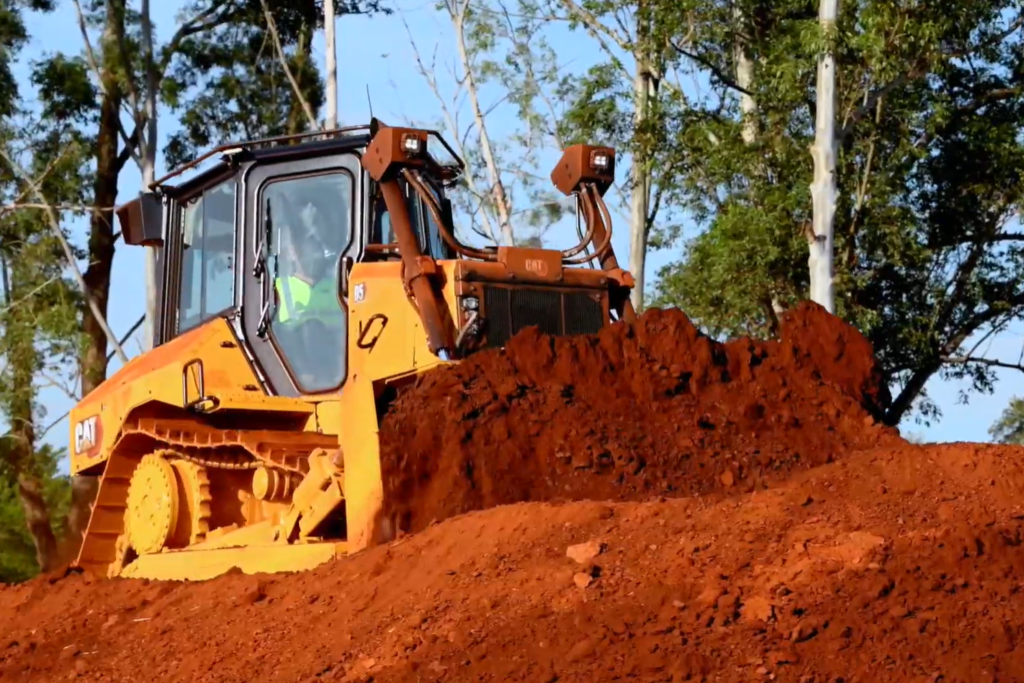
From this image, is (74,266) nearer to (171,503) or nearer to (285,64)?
(285,64)

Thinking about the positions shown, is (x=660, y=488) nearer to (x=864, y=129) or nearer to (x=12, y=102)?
(x=864, y=129)

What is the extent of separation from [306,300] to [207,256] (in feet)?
3.90

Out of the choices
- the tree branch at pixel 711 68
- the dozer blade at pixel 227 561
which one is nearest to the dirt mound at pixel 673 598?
the dozer blade at pixel 227 561

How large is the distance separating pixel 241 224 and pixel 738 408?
132 inches

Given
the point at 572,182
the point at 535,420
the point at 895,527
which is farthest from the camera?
the point at 572,182

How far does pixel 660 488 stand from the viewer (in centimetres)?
720

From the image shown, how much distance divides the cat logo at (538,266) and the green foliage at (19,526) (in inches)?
905

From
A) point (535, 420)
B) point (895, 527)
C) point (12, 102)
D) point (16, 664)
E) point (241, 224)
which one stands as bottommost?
point (16, 664)

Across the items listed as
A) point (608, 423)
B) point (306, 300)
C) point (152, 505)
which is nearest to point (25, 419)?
point (152, 505)

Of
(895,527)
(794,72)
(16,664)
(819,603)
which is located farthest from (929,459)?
(794,72)

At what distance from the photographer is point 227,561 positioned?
333 inches

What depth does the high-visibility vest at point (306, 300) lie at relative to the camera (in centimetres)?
880

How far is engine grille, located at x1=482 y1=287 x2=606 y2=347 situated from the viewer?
8.05 m

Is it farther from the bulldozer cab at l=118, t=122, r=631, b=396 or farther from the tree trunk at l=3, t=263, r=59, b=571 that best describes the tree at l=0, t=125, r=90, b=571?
the bulldozer cab at l=118, t=122, r=631, b=396
